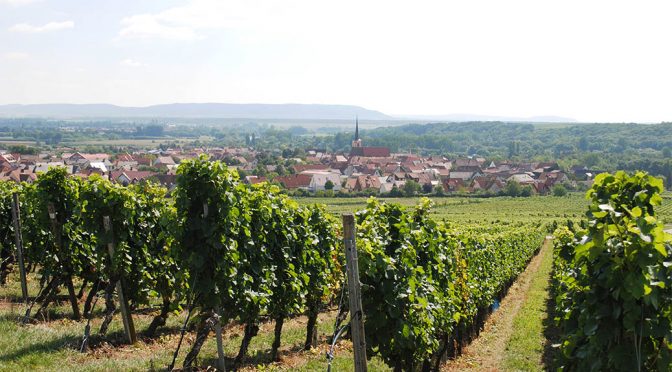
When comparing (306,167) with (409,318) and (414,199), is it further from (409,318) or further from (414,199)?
(409,318)

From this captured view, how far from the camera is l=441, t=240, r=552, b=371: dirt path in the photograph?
16141 mm

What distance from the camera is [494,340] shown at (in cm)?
1991

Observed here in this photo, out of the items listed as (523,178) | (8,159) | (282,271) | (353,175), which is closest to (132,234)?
(282,271)

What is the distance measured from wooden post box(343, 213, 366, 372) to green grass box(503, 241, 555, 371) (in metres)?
5.07

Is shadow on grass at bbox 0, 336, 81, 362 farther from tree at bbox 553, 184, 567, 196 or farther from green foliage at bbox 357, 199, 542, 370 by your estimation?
tree at bbox 553, 184, 567, 196

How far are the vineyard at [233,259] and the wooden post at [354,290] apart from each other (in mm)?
1482

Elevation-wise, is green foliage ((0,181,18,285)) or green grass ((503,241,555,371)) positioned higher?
green foliage ((0,181,18,285))

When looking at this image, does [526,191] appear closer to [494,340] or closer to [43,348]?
A: [494,340]

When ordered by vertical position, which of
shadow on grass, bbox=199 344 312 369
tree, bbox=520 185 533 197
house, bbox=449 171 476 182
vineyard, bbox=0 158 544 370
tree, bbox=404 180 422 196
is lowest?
house, bbox=449 171 476 182

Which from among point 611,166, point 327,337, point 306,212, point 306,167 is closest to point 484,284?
point 327,337

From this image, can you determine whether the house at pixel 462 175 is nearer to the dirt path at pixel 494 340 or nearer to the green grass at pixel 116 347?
the dirt path at pixel 494 340

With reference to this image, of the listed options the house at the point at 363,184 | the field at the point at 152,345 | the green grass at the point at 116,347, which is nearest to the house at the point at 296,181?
the house at the point at 363,184

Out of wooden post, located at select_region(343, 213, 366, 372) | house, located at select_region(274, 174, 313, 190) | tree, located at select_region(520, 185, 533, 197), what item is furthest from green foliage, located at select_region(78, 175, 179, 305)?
tree, located at select_region(520, 185, 533, 197)

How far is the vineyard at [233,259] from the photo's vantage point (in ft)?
33.1
